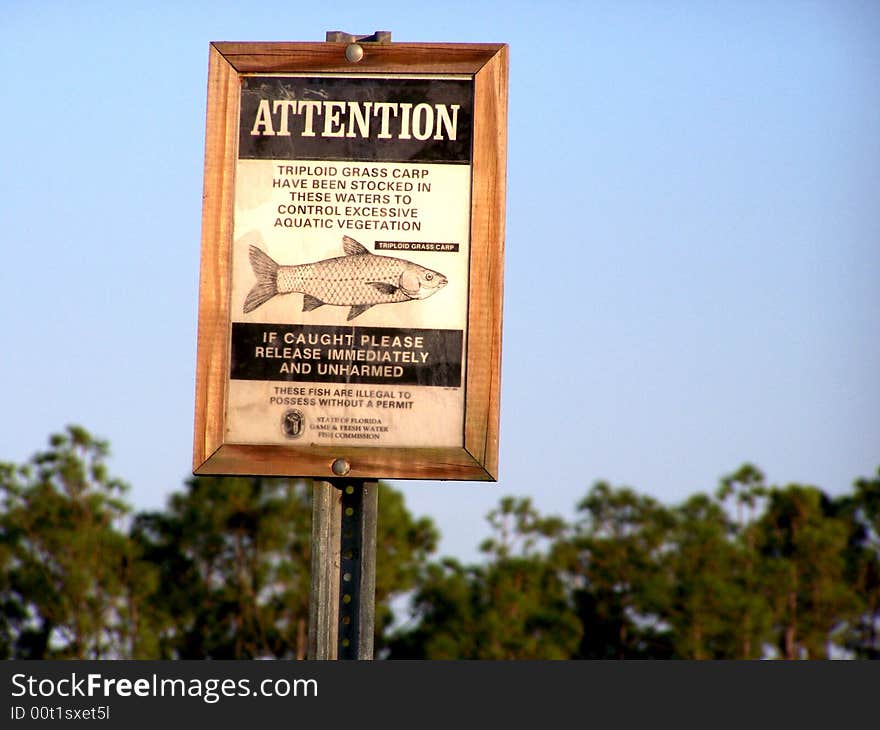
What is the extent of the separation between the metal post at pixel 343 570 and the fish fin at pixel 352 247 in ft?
2.57

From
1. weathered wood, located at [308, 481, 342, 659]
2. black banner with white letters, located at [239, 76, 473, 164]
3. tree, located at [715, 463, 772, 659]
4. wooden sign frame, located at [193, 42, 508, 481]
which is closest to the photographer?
weathered wood, located at [308, 481, 342, 659]

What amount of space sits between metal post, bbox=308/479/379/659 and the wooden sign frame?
0.11m

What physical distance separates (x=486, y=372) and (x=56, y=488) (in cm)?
2917

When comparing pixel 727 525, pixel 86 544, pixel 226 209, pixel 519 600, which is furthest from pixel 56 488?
pixel 226 209

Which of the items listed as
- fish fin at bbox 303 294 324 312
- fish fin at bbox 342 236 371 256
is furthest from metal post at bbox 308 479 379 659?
fish fin at bbox 342 236 371 256

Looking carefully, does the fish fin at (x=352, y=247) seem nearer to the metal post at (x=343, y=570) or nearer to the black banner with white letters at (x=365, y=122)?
the black banner with white letters at (x=365, y=122)

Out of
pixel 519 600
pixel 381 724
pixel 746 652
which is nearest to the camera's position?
pixel 381 724

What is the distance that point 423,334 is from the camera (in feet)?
15.6

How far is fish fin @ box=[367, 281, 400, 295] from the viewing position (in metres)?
4.74

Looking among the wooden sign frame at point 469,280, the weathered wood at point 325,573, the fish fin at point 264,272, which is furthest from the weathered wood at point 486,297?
the fish fin at point 264,272

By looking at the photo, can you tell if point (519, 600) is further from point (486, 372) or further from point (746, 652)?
point (486, 372)

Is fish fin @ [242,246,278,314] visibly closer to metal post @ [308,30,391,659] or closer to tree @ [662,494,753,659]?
metal post @ [308,30,391,659]

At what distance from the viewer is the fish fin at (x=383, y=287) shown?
474 cm

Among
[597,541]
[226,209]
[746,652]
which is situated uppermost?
[226,209]
